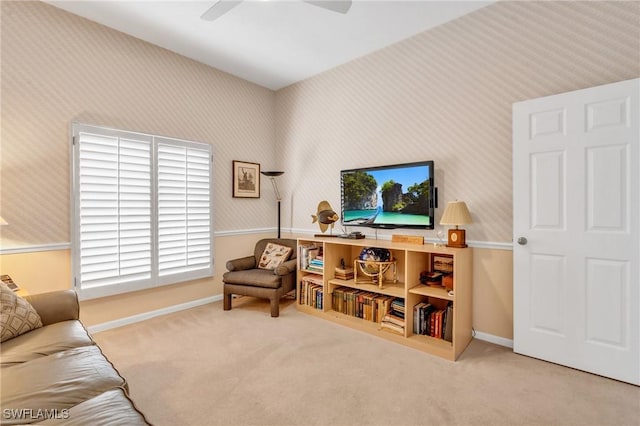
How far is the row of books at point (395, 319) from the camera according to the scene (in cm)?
282

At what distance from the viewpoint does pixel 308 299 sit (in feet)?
11.8

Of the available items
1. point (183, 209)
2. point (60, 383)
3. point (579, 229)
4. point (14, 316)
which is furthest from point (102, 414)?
point (579, 229)

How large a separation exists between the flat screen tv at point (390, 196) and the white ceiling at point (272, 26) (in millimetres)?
1361

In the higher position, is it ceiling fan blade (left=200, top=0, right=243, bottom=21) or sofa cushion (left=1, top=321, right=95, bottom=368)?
ceiling fan blade (left=200, top=0, right=243, bottom=21)

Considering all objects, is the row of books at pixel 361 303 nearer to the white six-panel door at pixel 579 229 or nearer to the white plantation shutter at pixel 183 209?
the white six-panel door at pixel 579 229

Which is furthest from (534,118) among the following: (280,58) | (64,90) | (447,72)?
(64,90)

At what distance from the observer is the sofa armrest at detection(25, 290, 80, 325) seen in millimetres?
2039

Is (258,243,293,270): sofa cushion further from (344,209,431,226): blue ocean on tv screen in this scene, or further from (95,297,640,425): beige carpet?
(95,297,640,425): beige carpet

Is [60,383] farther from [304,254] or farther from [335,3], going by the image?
[335,3]

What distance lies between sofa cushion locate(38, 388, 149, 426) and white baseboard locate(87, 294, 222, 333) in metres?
2.17

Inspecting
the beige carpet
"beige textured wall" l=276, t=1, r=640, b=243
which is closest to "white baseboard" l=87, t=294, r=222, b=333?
the beige carpet

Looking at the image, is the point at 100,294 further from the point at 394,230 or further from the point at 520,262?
the point at 520,262

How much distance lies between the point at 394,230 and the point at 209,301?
2.49 metres

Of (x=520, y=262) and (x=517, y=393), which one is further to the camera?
(x=520, y=262)
